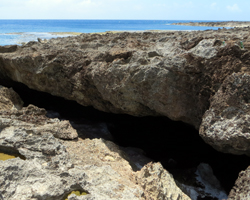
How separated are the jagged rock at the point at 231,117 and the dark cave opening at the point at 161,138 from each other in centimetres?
172

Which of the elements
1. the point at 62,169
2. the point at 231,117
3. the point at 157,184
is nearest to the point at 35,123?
the point at 62,169

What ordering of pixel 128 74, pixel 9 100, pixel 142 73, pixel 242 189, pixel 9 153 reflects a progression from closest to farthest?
pixel 242 189 → pixel 9 153 → pixel 142 73 → pixel 128 74 → pixel 9 100

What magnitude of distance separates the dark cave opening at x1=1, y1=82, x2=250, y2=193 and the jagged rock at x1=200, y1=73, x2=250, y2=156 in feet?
5.64

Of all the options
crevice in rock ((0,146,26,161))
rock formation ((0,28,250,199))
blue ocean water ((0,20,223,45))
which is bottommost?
blue ocean water ((0,20,223,45))

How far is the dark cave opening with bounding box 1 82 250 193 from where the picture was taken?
5793 mm

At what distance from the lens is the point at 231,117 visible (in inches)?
158

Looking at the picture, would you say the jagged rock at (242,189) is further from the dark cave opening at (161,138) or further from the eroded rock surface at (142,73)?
the dark cave opening at (161,138)

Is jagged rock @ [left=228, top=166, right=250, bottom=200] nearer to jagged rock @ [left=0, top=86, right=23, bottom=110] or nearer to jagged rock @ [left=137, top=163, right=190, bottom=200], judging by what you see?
jagged rock @ [left=137, top=163, right=190, bottom=200]

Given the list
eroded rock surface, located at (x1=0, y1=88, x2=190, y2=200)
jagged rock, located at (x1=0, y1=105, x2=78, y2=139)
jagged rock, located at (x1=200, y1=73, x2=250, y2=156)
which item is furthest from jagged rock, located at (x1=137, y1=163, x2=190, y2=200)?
jagged rock, located at (x1=0, y1=105, x2=78, y2=139)

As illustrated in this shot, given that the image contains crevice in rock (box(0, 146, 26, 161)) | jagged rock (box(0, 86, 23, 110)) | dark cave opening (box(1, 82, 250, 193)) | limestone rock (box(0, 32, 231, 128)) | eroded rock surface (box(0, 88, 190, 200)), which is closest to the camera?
eroded rock surface (box(0, 88, 190, 200))

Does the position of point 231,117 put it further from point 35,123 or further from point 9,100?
Answer: point 9,100

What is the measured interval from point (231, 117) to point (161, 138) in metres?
3.63

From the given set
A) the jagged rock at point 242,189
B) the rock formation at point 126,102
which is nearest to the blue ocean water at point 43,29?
the rock formation at point 126,102

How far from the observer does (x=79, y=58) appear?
6250 mm
